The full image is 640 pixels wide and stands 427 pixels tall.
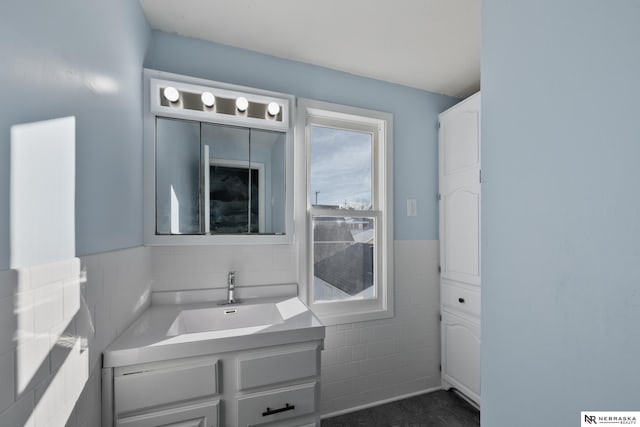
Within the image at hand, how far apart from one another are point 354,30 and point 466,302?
2.03 m

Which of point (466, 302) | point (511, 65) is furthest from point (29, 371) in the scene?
point (466, 302)

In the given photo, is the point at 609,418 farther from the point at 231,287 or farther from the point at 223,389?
the point at 231,287

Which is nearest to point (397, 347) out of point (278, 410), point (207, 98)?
point (278, 410)

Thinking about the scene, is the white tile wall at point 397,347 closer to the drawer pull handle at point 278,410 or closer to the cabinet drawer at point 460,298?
the cabinet drawer at point 460,298

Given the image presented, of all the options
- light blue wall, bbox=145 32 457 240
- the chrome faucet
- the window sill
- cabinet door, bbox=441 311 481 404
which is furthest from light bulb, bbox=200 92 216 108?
cabinet door, bbox=441 311 481 404

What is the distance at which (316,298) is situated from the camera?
6.59ft

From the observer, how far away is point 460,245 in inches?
83.4

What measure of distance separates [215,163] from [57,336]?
108 centimetres

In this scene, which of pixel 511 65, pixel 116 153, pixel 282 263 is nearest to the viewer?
pixel 511 65

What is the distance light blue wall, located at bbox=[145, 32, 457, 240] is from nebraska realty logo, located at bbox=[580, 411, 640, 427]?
1.81 meters

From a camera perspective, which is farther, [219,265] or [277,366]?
[219,265]

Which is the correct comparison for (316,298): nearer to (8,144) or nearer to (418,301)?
(418,301)

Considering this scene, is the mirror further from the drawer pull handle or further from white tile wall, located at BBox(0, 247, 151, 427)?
the drawer pull handle

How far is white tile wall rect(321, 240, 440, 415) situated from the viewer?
1.98 metres
